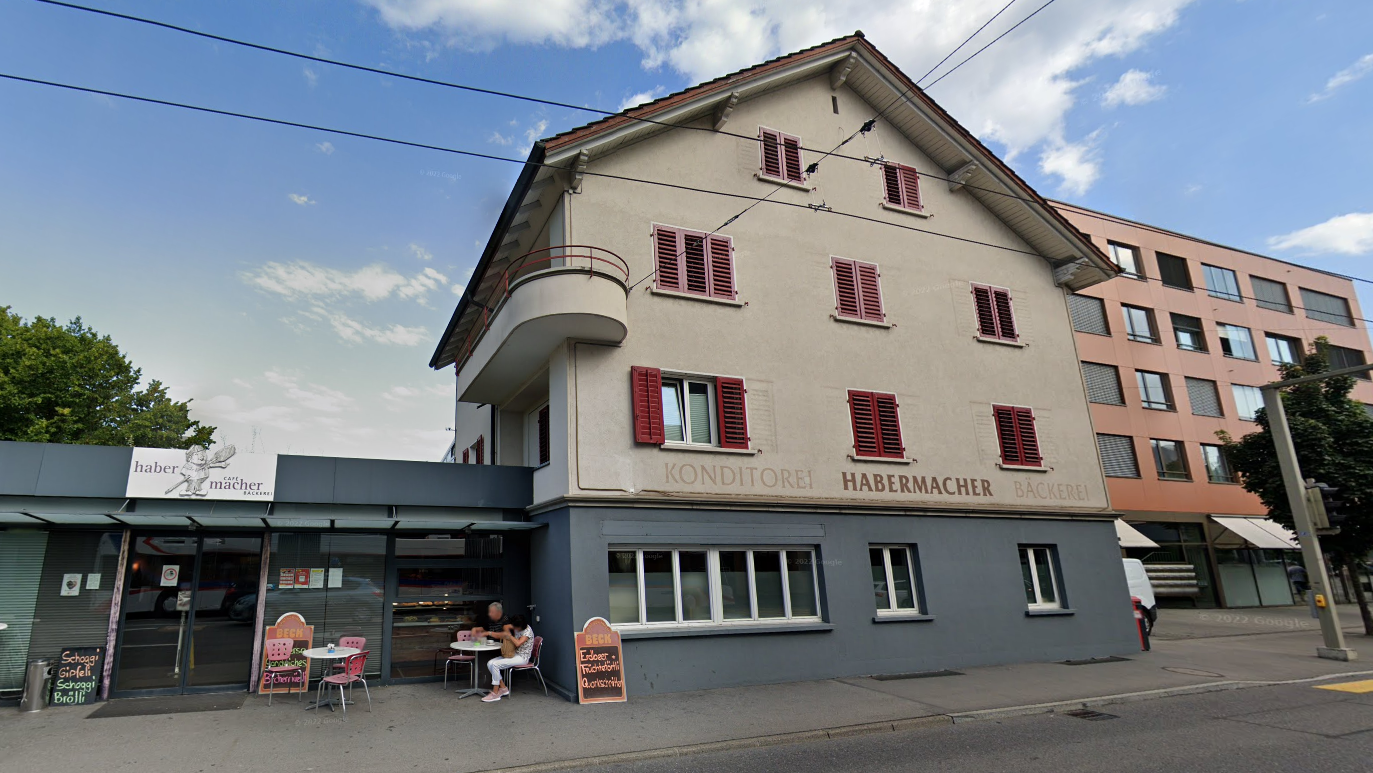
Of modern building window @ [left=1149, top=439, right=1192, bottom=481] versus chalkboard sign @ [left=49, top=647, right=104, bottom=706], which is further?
modern building window @ [left=1149, top=439, right=1192, bottom=481]

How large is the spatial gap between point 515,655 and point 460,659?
1.03 metres

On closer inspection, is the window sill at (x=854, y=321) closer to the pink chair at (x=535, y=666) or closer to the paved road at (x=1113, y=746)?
the paved road at (x=1113, y=746)

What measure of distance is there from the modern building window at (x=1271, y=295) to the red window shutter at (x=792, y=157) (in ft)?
96.8

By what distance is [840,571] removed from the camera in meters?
13.7

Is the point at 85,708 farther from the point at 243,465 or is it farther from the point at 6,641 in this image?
the point at 243,465

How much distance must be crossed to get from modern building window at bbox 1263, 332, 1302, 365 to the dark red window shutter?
1361 inches

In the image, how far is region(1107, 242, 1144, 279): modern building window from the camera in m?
30.1

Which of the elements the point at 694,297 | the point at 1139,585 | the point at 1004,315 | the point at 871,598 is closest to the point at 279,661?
the point at 694,297

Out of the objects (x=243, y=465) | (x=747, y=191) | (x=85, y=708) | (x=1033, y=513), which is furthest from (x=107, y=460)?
(x=1033, y=513)

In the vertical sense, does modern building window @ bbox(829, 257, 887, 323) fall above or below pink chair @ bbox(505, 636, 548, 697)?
above

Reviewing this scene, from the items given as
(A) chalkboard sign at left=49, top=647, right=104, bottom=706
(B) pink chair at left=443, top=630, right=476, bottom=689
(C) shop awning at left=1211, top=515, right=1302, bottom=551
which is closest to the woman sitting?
(B) pink chair at left=443, top=630, right=476, bottom=689

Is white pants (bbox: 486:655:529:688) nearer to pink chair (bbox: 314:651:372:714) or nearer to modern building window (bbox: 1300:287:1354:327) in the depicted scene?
pink chair (bbox: 314:651:372:714)

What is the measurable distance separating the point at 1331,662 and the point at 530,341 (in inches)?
682

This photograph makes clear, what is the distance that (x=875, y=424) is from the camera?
15.0 metres
